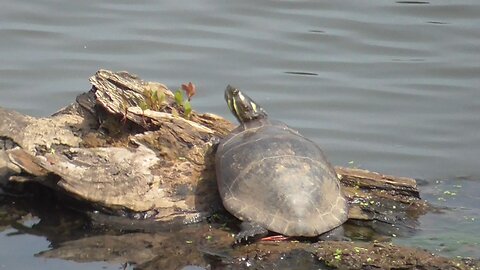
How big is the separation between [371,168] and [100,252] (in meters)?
2.62

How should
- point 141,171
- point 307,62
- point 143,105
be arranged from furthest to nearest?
point 307,62
point 143,105
point 141,171

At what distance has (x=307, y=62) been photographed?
8.00 meters

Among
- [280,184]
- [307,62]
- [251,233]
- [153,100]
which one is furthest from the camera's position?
[307,62]

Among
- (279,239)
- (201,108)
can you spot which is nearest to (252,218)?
(279,239)

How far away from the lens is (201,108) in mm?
7102

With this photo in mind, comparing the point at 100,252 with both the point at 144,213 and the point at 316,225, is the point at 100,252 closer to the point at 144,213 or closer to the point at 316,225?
the point at 144,213

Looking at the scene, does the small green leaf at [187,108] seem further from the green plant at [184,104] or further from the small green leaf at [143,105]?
the small green leaf at [143,105]

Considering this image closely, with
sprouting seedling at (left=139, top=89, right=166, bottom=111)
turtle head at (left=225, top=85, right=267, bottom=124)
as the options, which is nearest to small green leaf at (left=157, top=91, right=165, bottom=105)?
sprouting seedling at (left=139, top=89, right=166, bottom=111)

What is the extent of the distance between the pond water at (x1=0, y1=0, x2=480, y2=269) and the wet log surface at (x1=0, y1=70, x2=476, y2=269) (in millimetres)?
1239

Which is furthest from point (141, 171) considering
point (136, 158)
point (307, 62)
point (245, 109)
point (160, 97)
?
point (307, 62)

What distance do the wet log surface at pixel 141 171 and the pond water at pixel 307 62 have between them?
1239 mm

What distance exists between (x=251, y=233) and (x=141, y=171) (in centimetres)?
69

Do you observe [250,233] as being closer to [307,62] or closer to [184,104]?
[184,104]

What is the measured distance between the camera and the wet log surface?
14.1 ft
